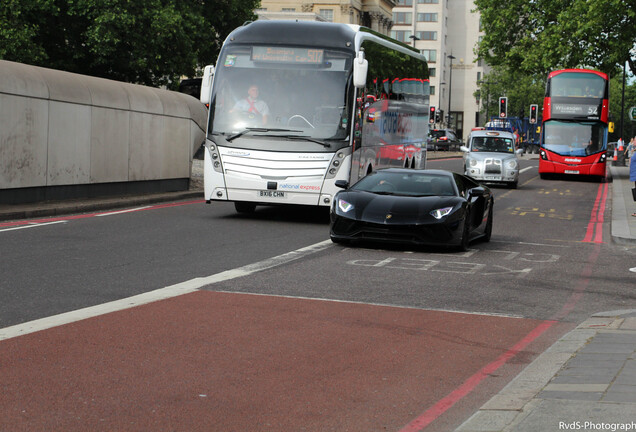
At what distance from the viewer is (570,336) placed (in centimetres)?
766

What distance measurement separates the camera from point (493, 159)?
3347 centimetres

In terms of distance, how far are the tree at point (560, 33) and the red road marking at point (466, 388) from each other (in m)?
35.6

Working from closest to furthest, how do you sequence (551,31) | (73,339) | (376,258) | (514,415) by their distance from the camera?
(514,415) < (73,339) < (376,258) < (551,31)

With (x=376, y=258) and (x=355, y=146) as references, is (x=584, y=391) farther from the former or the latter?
(x=355, y=146)

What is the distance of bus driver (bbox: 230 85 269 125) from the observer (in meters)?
17.8

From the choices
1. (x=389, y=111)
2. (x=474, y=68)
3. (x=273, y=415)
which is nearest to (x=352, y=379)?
(x=273, y=415)

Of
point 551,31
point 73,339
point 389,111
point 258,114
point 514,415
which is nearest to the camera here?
point 514,415

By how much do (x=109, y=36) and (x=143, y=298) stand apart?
106ft

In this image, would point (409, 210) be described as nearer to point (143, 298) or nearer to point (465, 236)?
point (465, 236)

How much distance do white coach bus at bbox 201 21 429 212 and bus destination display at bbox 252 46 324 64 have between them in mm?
18

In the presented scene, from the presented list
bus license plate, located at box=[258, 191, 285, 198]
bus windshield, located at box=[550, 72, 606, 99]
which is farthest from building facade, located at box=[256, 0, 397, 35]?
bus license plate, located at box=[258, 191, 285, 198]

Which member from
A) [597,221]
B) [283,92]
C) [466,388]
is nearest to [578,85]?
[597,221]

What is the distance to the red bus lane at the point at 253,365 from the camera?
533 cm

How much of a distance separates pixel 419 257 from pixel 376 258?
2.28 feet
